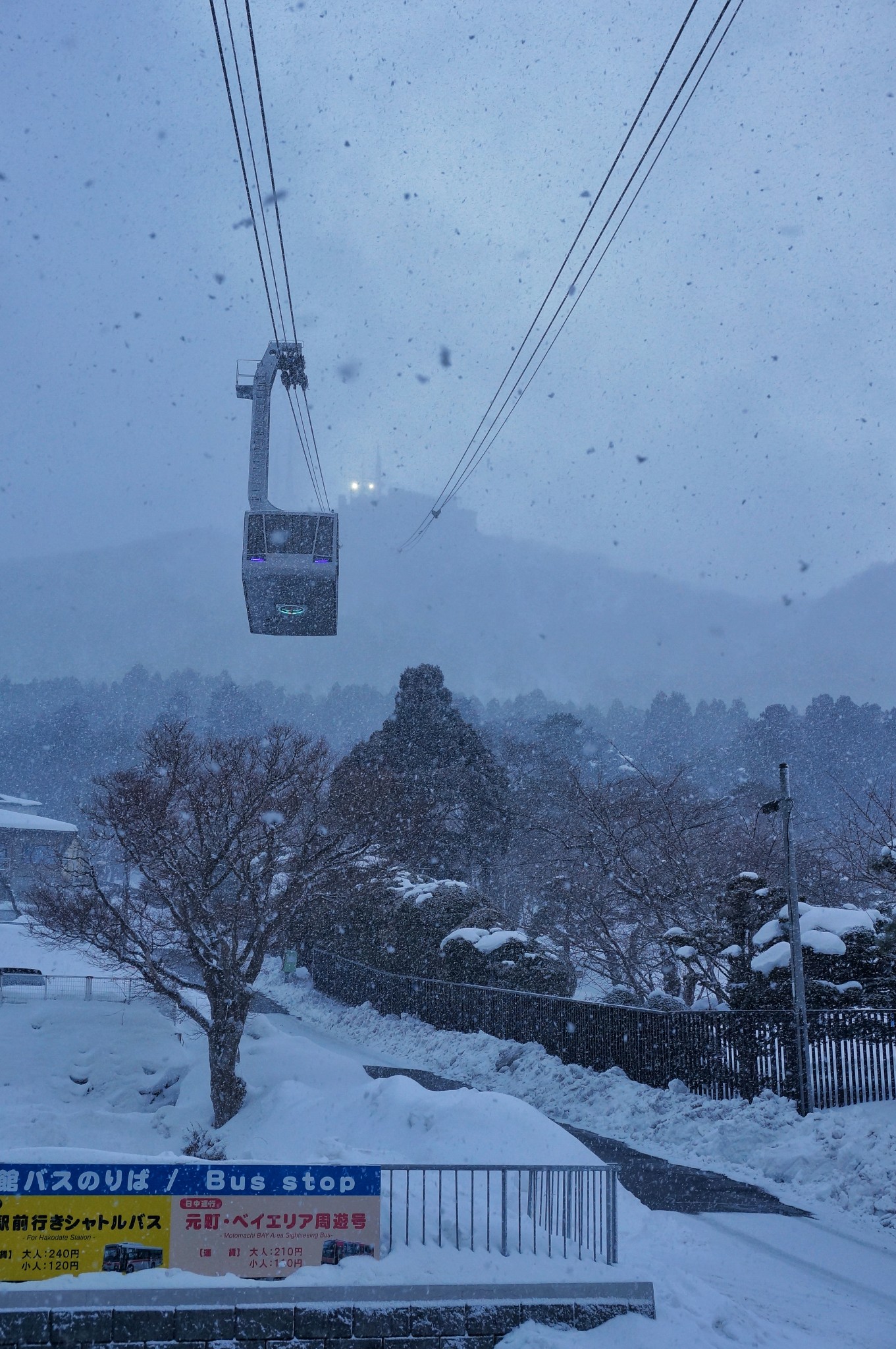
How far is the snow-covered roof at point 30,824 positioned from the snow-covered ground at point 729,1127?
40.0 meters

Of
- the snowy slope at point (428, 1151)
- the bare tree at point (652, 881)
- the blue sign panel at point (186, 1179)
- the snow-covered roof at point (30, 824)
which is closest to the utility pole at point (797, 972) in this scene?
the snowy slope at point (428, 1151)

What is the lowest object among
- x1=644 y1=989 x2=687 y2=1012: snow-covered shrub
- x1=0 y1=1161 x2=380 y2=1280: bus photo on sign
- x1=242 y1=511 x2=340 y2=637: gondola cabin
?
x1=644 y1=989 x2=687 y2=1012: snow-covered shrub

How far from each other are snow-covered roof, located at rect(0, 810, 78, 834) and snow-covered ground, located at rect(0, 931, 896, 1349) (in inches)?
1243

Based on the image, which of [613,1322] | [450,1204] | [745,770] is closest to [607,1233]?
[613,1322]

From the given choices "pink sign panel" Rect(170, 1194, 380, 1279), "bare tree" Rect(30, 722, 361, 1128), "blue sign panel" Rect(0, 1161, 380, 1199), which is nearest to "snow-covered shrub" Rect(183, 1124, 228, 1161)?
"bare tree" Rect(30, 722, 361, 1128)

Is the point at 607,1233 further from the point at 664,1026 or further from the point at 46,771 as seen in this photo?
the point at 46,771

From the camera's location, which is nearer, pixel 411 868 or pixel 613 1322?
pixel 613 1322

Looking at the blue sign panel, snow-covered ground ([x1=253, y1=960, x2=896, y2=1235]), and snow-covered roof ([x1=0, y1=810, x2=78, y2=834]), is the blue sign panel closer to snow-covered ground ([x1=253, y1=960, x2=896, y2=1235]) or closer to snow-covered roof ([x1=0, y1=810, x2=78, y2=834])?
snow-covered ground ([x1=253, y1=960, x2=896, y2=1235])

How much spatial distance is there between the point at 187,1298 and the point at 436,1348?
180 centimetres

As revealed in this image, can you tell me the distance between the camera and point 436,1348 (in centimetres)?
654

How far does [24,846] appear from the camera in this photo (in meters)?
63.0

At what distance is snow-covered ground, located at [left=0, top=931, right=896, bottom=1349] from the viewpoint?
273 inches

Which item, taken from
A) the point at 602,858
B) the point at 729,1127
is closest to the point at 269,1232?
the point at 729,1127

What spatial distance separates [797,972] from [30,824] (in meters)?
51.8
